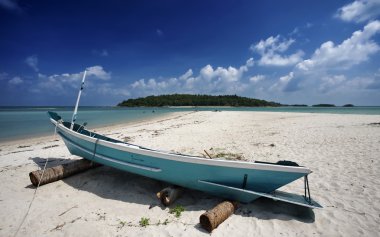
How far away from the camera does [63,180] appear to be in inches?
229

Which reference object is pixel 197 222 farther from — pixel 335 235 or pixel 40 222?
pixel 40 222

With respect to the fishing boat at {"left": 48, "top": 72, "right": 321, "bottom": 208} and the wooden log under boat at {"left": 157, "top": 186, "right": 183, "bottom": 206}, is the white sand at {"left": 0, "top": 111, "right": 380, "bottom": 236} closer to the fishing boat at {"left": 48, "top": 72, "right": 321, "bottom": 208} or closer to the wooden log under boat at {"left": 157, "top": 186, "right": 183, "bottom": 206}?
the wooden log under boat at {"left": 157, "top": 186, "right": 183, "bottom": 206}

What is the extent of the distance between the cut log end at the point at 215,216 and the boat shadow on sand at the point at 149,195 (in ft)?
0.98

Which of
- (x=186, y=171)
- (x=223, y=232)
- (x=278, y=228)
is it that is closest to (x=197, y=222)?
(x=223, y=232)

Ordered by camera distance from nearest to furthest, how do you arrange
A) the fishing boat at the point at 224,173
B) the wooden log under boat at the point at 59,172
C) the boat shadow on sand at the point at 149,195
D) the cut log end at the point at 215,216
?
the cut log end at the point at 215,216
the fishing boat at the point at 224,173
the boat shadow on sand at the point at 149,195
the wooden log under boat at the point at 59,172

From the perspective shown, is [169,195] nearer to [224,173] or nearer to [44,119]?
[224,173]

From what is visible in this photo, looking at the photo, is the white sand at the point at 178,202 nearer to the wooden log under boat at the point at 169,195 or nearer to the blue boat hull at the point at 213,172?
the wooden log under boat at the point at 169,195

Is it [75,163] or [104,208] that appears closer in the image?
[104,208]

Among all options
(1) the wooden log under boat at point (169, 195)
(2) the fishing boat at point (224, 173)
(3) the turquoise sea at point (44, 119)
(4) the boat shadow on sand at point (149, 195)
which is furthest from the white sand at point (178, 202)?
(3) the turquoise sea at point (44, 119)

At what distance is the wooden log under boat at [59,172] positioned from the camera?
5.34 metres

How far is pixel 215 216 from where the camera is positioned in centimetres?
354

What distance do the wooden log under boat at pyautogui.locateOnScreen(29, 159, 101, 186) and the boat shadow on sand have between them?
0.16m

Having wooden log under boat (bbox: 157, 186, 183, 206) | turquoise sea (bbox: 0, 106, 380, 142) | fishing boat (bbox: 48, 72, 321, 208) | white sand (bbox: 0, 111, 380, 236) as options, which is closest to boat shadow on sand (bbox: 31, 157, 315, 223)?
white sand (bbox: 0, 111, 380, 236)

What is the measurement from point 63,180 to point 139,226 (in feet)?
11.1
